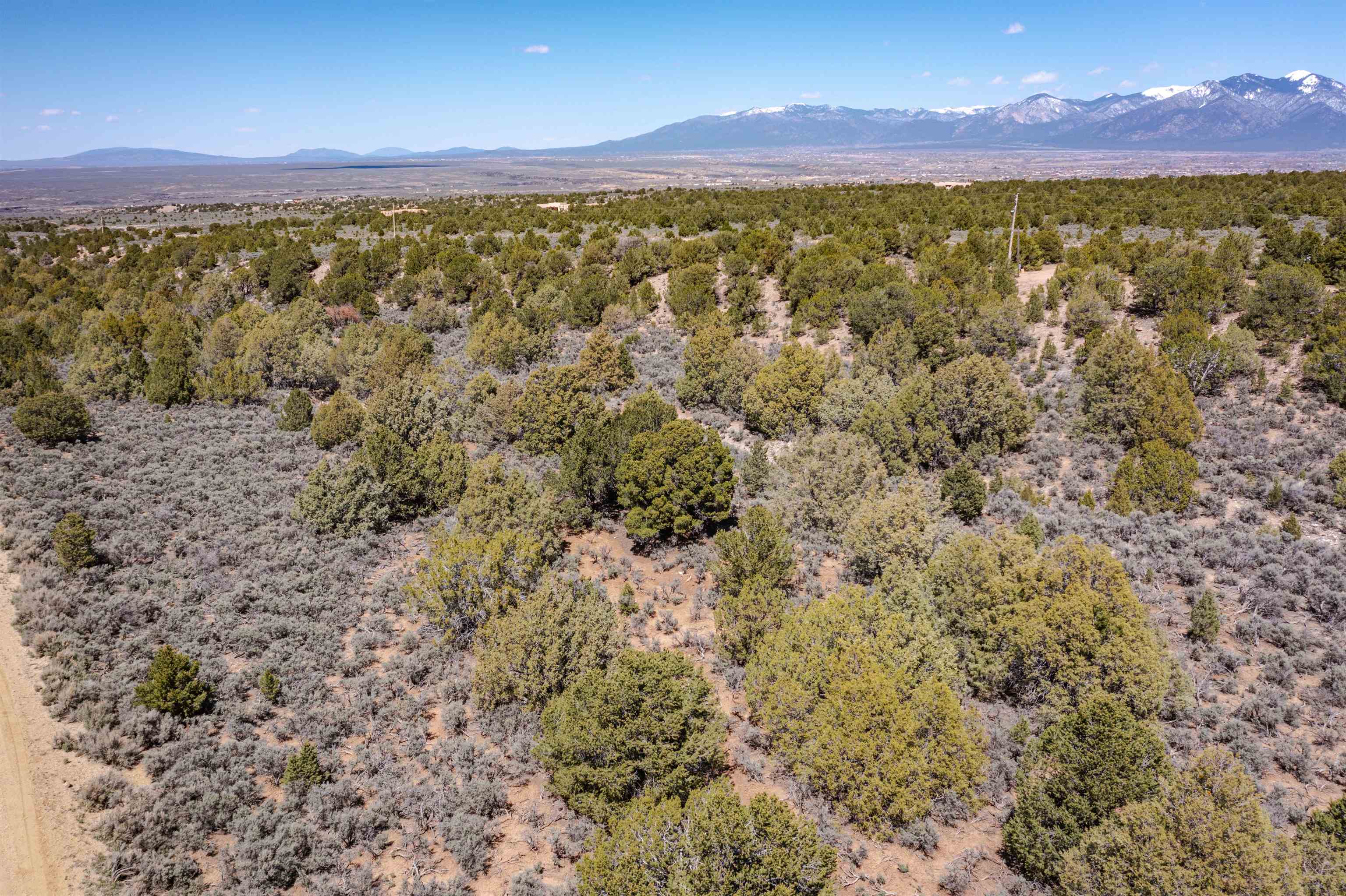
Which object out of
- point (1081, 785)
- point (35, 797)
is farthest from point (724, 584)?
point (35, 797)

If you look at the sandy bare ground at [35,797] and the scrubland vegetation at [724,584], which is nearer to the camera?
the sandy bare ground at [35,797]

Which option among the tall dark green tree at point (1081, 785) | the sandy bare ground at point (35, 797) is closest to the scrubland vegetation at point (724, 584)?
the tall dark green tree at point (1081, 785)

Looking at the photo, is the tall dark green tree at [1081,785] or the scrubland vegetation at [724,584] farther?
the scrubland vegetation at [724,584]

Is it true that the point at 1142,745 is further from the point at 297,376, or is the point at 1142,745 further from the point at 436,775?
the point at 297,376

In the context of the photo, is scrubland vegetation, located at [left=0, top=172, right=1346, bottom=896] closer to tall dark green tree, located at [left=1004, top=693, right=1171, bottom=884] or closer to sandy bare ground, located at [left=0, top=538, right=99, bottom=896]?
tall dark green tree, located at [left=1004, top=693, right=1171, bottom=884]

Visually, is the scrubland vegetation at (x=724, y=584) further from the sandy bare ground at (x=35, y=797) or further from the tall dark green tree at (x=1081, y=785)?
the sandy bare ground at (x=35, y=797)

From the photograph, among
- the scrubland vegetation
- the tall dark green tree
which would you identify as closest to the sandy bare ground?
the scrubland vegetation
